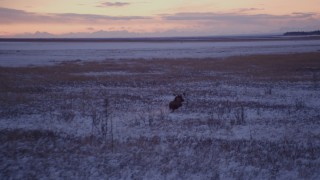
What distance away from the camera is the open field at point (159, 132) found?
7293 millimetres

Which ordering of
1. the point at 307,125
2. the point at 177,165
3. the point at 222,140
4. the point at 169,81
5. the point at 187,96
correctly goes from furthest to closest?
the point at 169,81
the point at 187,96
the point at 307,125
the point at 222,140
the point at 177,165

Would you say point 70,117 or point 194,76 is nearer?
point 70,117

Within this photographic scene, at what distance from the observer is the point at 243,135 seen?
10023mm

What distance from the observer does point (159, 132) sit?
33.9 ft

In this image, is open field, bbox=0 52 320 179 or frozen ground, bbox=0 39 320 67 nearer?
open field, bbox=0 52 320 179

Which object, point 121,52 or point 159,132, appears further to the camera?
point 121,52

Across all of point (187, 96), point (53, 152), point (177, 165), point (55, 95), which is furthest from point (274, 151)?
point (55, 95)

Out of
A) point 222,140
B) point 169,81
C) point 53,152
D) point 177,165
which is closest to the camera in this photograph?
point 177,165

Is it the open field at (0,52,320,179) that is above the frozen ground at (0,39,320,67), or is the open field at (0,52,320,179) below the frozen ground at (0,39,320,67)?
below

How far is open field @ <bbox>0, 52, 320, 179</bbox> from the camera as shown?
23.9ft

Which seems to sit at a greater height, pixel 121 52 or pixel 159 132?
pixel 121 52

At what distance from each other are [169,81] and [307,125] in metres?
11.6

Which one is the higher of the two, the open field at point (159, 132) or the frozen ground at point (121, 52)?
the frozen ground at point (121, 52)

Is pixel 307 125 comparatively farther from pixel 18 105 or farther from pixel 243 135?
pixel 18 105
